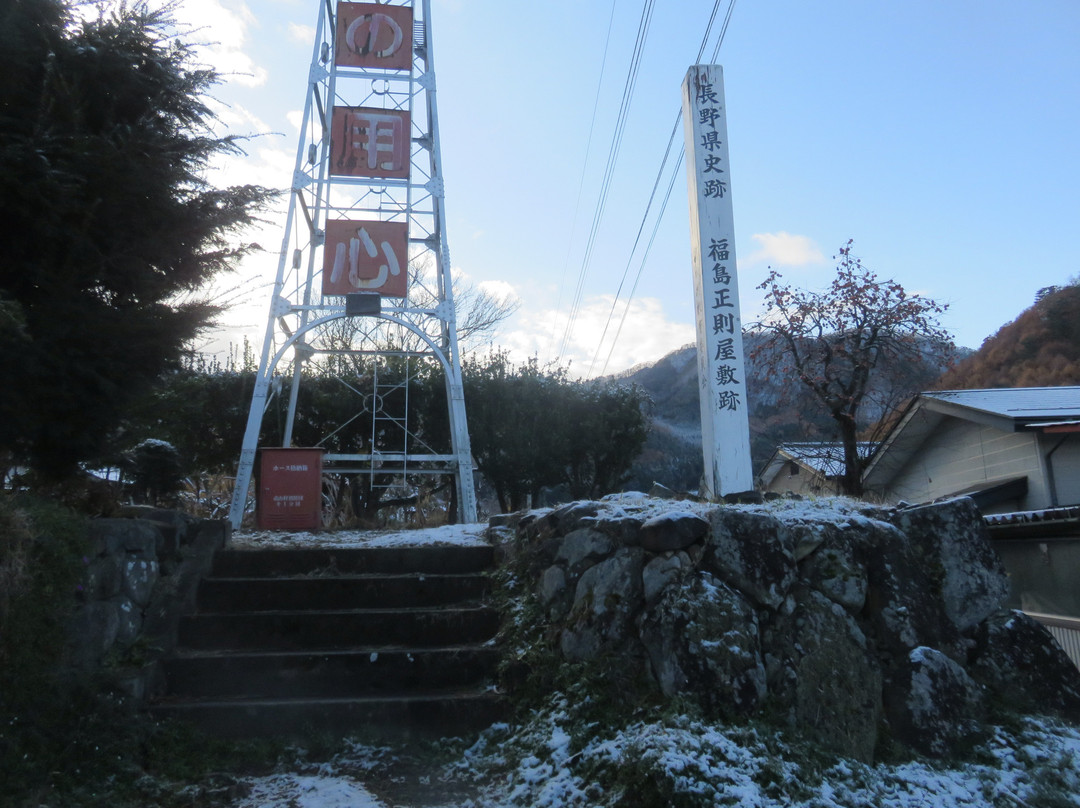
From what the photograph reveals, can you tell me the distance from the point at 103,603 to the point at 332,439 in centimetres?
882

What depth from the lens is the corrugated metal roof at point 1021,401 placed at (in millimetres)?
11984

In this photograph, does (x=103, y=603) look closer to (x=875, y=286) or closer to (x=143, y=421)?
(x=143, y=421)

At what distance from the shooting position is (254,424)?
31.6ft

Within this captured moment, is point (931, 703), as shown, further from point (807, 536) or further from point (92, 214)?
point (92, 214)

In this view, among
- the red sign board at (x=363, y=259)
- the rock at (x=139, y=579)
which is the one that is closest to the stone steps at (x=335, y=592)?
the rock at (x=139, y=579)

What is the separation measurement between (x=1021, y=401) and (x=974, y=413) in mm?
951

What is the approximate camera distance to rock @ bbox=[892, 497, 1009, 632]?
17.1 ft

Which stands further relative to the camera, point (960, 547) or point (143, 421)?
point (143, 421)

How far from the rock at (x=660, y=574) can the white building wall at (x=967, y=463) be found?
9.54m

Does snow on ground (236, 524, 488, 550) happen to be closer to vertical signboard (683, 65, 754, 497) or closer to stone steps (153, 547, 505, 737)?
stone steps (153, 547, 505, 737)

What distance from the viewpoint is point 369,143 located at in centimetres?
1094

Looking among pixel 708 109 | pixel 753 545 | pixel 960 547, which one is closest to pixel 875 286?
pixel 708 109

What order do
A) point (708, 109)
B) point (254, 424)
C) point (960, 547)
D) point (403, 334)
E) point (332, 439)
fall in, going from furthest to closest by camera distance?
point (403, 334)
point (332, 439)
point (254, 424)
point (708, 109)
point (960, 547)

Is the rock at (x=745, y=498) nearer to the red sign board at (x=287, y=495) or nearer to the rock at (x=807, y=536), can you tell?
the rock at (x=807, y=536)
